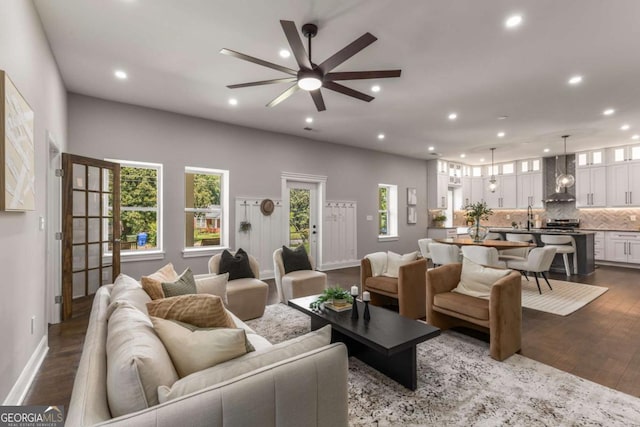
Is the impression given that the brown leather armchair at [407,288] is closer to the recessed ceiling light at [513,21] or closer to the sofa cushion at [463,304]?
the sofa cushion at [463,304]

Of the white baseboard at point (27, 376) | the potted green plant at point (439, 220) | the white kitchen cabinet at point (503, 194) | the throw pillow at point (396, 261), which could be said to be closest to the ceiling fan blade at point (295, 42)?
the throw pillow at point (396, 261)

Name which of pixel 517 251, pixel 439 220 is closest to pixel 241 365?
pixel 517 251

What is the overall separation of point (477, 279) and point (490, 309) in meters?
0.58

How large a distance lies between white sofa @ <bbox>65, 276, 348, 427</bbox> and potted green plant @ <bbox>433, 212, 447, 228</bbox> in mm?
8824

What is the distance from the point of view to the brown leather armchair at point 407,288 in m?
3.62

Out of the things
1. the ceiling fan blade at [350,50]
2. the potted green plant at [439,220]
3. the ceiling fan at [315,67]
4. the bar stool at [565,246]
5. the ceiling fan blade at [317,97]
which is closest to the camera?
the ceiling fan blade at [350,50]

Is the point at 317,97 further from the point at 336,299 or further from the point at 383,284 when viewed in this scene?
the point at 383,284

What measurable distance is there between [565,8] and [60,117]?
561cm

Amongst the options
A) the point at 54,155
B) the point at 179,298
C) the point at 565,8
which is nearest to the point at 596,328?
the point at 565,8

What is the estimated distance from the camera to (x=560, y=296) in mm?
4816

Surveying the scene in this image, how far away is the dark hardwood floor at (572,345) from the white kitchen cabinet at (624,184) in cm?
430

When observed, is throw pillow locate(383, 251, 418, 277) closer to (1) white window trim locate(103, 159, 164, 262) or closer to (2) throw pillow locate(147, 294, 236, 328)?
(2) throw pillow locate(147, 294, 236, 328)

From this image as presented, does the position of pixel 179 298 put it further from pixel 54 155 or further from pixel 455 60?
pixel 455 60

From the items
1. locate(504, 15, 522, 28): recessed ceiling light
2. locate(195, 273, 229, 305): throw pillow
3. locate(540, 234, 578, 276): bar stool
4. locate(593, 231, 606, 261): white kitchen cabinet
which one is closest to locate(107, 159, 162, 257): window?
locate(195, 273, 229, 305): throw pillow
